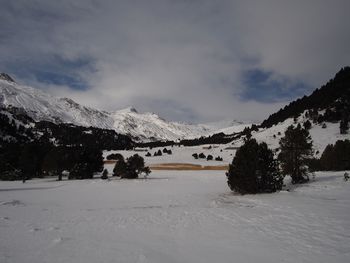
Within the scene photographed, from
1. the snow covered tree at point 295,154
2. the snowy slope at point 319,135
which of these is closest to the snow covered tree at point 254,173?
the snow covered tree at point 295,154

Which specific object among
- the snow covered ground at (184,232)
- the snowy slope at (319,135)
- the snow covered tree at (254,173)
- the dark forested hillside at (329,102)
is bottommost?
the snow covered ground at (184,232)

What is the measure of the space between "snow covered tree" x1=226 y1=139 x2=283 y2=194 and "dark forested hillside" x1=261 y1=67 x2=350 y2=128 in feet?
224

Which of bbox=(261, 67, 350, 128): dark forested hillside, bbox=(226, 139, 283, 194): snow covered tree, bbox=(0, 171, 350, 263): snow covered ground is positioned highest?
bbox=(261, 67, 350, 128): dark forested hillside

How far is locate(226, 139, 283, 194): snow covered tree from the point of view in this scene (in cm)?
2353

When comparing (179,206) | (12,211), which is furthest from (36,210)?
(179,206)

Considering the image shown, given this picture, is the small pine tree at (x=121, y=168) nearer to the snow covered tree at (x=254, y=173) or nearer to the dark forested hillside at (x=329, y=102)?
the snow covered tree at (x=254, y=173)

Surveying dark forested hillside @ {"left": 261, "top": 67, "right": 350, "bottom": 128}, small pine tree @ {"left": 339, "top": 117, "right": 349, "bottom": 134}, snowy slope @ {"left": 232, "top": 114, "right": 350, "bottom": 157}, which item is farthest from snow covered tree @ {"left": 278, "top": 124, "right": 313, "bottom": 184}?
dark forested hillside @ {"left": 261, "top": 67, "right": 350, "bottom": 128}

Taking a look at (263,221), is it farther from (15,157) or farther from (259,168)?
(15,157)

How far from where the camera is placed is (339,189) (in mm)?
22125

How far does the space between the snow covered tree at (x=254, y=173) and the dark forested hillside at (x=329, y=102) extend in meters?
68.4

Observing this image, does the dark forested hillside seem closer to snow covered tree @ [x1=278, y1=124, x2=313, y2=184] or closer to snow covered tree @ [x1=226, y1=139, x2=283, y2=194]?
snow covered tree @ [x1=278, y1=124, x2=313, y2=184]

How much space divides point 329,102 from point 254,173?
280ft

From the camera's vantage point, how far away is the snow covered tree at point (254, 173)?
23531 mm

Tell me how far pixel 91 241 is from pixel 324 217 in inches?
403
